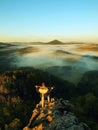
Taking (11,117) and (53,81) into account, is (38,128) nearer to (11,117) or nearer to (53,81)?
(11,117)

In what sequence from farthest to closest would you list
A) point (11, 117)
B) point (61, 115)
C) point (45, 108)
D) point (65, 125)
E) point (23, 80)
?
1. point (23, 80)
2. point (11, 117)
3. point (45, 108)
4. point (61, 115)
5. point (65, 125)

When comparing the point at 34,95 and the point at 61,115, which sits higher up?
the point at 61,115

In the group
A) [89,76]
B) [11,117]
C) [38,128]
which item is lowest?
[89,76]

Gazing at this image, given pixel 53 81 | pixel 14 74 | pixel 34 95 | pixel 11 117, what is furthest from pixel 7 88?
pixel 11 117

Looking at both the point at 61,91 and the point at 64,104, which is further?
the point at 61,91

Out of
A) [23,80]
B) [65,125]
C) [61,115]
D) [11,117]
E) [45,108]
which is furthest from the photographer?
[23,80]

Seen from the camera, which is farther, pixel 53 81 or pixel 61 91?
pixel 53 81

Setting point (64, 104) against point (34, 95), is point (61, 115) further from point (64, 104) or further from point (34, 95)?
point (34, 95)

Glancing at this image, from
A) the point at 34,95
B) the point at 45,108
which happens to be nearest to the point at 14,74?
the point at 34,95

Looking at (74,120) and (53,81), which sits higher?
(74,120)
